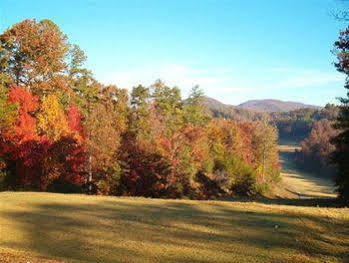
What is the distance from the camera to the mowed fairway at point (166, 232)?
2075 centimetres

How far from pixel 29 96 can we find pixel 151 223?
34.5 meters

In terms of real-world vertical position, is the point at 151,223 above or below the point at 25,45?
below

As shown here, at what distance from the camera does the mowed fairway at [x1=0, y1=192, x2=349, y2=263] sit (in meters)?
20.8

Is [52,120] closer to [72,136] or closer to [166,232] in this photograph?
[72,136]

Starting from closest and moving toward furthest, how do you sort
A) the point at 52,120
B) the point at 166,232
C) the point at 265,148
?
the point at 166,232
the point at 52,120
the point at 265,148

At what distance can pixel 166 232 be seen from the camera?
81.3 ft

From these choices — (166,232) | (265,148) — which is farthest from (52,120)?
(265,148)

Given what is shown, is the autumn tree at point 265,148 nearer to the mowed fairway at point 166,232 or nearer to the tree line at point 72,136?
the tree line at point 72,136

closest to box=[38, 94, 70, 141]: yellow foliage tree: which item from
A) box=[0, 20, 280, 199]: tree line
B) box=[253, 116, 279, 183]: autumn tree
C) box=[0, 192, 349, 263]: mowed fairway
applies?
box=[0, 20, 280, 199]: tree line

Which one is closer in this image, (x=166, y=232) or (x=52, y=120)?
(x=166, y=232)

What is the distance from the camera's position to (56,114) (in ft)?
174

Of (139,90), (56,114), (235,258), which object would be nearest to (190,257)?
(235,258)

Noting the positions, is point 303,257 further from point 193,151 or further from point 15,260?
point 193,151

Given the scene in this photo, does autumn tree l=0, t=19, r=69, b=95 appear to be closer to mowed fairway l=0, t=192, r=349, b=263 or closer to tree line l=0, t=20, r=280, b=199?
tree line l=0, t=20, r=280, b=199
